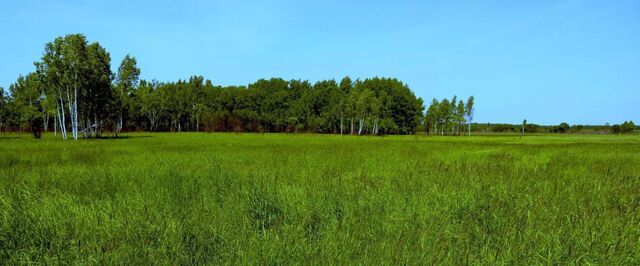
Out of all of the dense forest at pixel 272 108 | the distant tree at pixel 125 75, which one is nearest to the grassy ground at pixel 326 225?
the distant tree at pixel 125 75

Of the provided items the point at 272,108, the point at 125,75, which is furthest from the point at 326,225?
the point at 272,108

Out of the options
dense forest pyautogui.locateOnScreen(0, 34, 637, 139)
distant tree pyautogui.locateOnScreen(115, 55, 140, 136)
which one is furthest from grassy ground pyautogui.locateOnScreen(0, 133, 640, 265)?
dense forest pyautogui.locateOnScreen(0, 34, 637, 139)

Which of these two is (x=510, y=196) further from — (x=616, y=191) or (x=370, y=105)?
(x=370, y=105)

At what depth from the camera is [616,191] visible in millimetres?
8375

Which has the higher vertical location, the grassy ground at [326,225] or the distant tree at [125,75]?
the distant tree at [125,75]

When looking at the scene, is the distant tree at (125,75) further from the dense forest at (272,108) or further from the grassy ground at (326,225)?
the grassy ground at (326,225)

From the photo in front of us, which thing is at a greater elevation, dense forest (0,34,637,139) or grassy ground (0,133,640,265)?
dense forest (0,34,637,139)

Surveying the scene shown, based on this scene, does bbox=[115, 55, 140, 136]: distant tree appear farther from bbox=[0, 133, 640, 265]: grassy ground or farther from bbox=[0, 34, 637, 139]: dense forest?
bbox=[0, 133, 640, 265]: grassy ground

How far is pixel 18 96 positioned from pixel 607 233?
347ft

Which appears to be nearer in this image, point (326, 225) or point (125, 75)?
point (326, 225)

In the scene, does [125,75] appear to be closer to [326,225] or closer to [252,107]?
[252,107]

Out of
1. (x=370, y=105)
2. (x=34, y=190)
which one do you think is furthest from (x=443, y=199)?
(x=370, y=105)

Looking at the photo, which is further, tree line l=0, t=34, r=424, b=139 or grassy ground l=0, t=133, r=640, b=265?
tree line l=0, t=34, r=424, b=139

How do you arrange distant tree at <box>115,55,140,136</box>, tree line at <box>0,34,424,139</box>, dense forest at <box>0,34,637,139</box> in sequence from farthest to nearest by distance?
dense forest at <box>0,34,637,139</box> < tree line at <box>0,34,424,139</box> < distant tree at <box>115,55,140,136</box>
